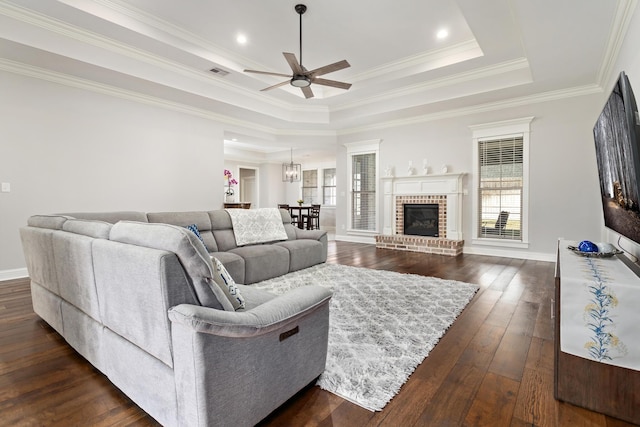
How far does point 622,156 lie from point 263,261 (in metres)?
3.38

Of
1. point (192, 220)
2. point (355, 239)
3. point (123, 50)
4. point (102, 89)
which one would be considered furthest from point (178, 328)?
point (355, 239)

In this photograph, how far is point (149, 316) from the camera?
129cm

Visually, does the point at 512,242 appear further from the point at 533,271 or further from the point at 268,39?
the point at 268,39

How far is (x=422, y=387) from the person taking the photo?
1.71m

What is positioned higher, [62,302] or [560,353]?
[62,302]

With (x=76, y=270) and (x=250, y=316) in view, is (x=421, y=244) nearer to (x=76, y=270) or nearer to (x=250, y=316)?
(x=250, y=316)

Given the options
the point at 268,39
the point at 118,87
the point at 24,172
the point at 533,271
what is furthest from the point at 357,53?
the point at 24,172

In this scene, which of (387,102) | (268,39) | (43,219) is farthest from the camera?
(387,102)

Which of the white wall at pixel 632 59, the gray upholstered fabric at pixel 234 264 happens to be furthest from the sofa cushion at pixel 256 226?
the white wall at pixel 632 59

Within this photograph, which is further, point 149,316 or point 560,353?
point 560,353

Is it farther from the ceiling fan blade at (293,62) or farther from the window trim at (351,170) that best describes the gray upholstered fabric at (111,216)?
the window trim at (351,170)

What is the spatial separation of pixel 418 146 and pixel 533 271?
3260mm

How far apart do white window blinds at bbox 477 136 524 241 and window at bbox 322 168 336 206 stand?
240 inches

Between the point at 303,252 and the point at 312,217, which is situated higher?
the point at 312,217
